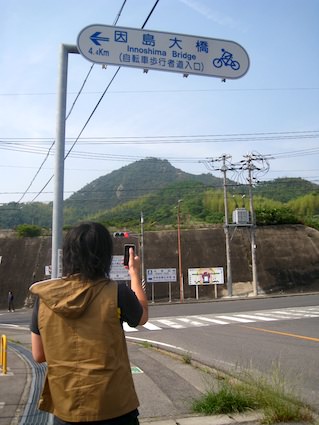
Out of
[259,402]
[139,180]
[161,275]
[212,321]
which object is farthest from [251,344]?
[139,180]

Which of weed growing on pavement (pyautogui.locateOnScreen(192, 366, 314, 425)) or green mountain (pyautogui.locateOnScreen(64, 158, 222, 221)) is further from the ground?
green mountain (pyautogui.locateOnScreen(64, 158, 222, 221))

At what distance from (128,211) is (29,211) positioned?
34.9 m

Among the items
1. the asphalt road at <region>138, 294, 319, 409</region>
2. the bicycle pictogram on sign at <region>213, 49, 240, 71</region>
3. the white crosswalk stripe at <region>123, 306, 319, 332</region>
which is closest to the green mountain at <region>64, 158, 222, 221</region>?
the white crosswalk stripe at <region>123, 306, 319, 332</region>

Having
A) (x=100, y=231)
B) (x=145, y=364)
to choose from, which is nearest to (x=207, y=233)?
(x=145, y=364)

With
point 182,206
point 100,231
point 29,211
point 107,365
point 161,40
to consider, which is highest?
point 182,206

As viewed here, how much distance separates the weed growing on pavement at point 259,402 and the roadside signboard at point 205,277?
113ft

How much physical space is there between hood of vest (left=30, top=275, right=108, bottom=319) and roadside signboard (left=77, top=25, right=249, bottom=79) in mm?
4045

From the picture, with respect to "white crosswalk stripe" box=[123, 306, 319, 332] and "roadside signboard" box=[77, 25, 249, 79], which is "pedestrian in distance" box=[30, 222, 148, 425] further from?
"white crosswalk stripe" box=[123, 306, 319, 332]

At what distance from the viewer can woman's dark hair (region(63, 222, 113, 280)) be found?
7.85ft

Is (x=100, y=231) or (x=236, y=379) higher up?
(x=100, y=231)

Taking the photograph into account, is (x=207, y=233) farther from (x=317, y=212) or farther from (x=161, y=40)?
(x=161, y=40)

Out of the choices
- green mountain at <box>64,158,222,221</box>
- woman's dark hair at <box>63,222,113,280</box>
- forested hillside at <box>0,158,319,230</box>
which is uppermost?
green mountain at <box>64,158,222,221</box>

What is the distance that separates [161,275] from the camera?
3912 cm

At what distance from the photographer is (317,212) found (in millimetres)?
70250
